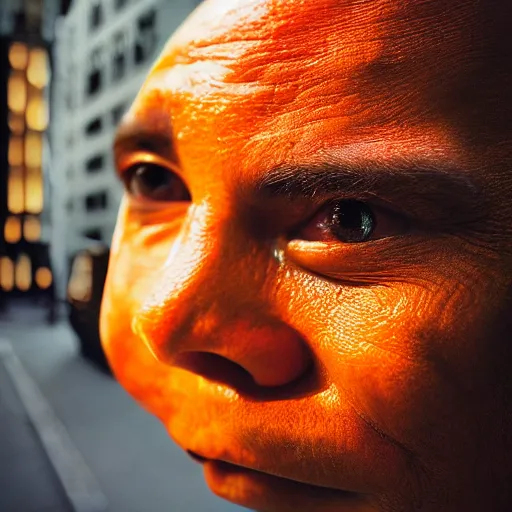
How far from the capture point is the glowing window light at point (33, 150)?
8.68 ft

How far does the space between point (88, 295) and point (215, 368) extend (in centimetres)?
141

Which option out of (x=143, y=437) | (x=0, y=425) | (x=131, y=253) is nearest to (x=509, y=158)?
(x=131, y=253)

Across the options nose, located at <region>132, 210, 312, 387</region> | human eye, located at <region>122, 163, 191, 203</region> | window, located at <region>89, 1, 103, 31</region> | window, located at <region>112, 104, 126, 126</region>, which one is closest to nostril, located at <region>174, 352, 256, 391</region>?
nose, located at <region>132, 210, 312, 387</region>

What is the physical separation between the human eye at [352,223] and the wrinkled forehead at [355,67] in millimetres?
76

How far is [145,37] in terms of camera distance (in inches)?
52.1

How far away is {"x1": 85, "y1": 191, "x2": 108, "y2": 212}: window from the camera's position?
1.62m

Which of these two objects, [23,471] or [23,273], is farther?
[23,273]

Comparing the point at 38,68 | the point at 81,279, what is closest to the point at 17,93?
the point at 38,68

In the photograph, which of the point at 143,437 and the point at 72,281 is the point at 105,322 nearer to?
the point at 143,437

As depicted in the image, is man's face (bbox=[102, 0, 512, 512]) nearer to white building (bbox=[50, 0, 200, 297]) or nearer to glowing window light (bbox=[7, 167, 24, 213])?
Result: white building (bbox=[50, 0, 200, 297])

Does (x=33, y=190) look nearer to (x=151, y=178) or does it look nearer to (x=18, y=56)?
(x=18, y=56)

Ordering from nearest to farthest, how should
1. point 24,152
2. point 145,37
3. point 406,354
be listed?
point 406,354
point 145,37
point 24,152

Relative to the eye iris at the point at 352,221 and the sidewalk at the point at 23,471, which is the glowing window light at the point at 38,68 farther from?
the eye iris at the point at 352,221

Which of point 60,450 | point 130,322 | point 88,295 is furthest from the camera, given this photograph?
point 88,295
